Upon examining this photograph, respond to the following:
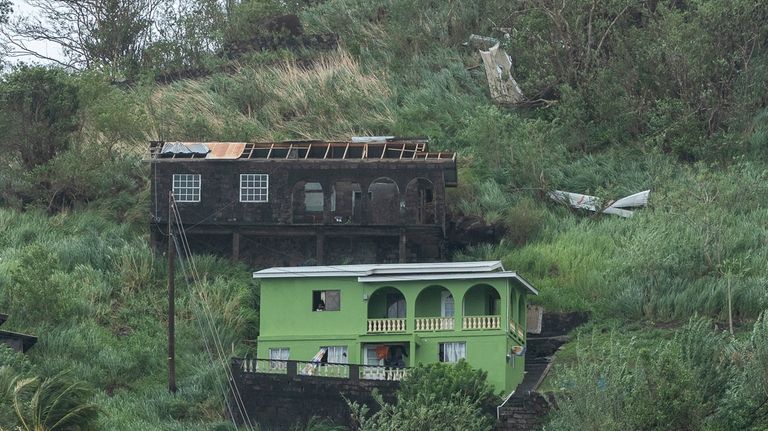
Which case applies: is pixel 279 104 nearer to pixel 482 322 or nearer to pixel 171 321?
pixel 171 321

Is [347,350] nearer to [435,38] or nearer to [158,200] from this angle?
[158,200]

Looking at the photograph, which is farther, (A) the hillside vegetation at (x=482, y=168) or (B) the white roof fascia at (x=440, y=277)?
(B) the white roof fascia at (x=440, y=277)

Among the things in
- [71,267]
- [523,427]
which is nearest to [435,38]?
[71,267]

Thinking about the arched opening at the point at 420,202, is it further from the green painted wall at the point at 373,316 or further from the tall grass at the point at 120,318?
the green painted wall at the point at 373,316

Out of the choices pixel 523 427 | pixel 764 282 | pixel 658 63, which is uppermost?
pixel 658 63

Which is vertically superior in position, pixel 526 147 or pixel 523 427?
pixel 526 147

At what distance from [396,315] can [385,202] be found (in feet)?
23.7

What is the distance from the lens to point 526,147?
7262cm

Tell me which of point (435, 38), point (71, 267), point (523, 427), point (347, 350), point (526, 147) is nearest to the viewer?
point (523, 427)

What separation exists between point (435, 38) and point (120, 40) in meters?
14.9

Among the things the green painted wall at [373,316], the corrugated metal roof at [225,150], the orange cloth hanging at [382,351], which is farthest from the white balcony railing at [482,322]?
the corrugated metal roof at [225,150]

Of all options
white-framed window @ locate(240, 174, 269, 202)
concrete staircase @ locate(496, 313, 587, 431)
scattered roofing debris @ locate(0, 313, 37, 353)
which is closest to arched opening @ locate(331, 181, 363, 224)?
white-framed window @ locate(240, 174, 269, 202)

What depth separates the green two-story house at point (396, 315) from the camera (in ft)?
188

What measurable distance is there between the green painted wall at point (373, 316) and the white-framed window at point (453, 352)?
113 millimetres
